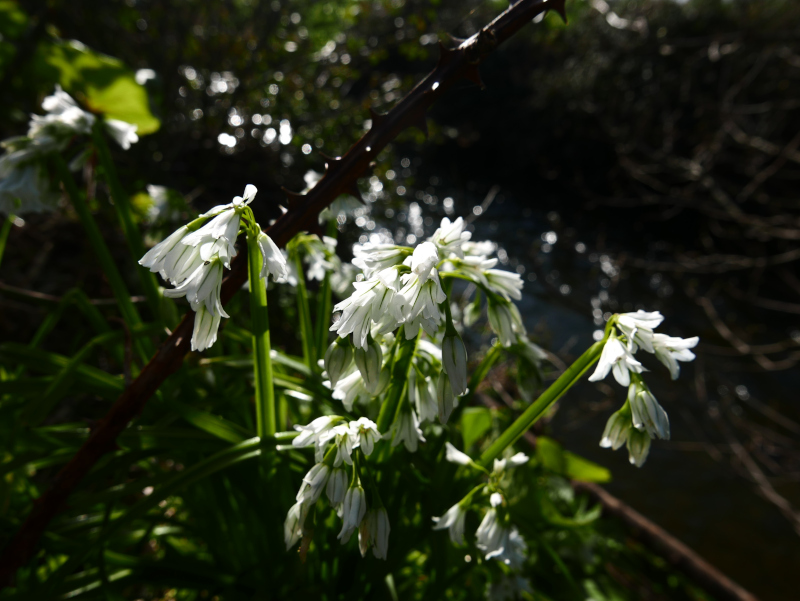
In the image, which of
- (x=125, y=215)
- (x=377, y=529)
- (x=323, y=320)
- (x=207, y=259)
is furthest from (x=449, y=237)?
(x=125, y=215)

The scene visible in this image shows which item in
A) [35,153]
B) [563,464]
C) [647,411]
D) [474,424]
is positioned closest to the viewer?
[647,411]

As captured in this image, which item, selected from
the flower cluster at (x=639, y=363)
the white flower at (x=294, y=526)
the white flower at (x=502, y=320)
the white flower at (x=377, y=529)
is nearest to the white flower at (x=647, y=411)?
the flower cluster at (x=639, y=363)

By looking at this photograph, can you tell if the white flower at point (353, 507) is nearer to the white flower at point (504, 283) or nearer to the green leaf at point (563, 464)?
the white flower at point (504, 283)

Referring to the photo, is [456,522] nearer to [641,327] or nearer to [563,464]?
[641,327]

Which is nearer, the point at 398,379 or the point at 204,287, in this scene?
the point at 204,287

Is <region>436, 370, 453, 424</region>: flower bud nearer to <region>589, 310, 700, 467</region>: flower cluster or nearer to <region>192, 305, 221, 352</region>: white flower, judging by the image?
<region>589, 310, 700, 467</region>: flower cluster

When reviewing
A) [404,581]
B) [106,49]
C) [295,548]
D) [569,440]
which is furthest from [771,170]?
[106,49]

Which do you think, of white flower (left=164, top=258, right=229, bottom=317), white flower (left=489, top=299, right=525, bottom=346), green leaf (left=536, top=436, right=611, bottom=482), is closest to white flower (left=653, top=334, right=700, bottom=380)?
white flower (left=489, top=299, right=525, bottom=346)
